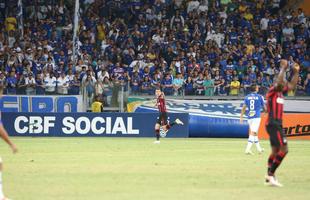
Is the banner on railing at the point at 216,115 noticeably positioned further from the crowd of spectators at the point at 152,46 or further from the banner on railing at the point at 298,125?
the banner on railing at the point at 298,125

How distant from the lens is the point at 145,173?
17.8 meters

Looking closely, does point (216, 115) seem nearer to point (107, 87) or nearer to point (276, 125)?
point (107, 87)

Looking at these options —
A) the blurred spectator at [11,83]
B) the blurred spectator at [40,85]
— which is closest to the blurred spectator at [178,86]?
the blurred spectator at [40,85]

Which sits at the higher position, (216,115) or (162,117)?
(162,117)

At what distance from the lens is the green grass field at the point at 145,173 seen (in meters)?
14.2

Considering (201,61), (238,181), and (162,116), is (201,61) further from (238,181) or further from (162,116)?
(238,181)

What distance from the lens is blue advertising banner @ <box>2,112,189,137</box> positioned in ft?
112

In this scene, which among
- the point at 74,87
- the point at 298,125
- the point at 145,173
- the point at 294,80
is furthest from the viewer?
the point at 74,87

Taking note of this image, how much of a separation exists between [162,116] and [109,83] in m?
5.00

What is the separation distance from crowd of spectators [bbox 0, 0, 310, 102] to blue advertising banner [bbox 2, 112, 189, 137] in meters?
1.66

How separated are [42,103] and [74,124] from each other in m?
2.43

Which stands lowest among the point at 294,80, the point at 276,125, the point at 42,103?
the point at 42,103

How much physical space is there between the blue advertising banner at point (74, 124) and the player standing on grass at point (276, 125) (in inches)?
735

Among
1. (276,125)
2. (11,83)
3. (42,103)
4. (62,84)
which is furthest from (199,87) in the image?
(276,125)
